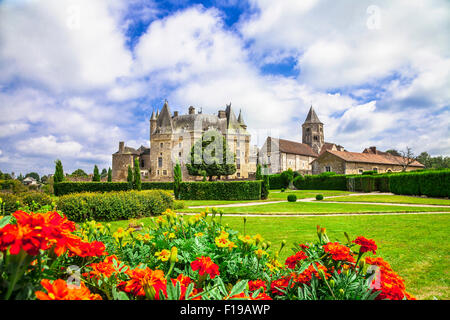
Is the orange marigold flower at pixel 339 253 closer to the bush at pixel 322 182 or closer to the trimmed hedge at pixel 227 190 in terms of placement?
the trimmed hedge at pixel 227 190

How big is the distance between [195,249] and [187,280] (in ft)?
1.59

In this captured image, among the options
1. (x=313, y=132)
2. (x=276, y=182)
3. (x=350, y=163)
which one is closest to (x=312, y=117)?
(x=313, y=132)

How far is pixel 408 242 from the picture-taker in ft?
21.4

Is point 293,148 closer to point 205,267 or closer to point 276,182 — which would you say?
point 276,182

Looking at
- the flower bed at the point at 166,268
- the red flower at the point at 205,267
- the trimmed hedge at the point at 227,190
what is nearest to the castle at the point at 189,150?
the trimmed hedge at the point at 227,190

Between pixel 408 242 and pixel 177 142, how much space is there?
46.8 metres

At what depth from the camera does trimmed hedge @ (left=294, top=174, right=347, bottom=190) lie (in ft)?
109

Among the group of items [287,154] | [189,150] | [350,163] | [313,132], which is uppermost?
[313,132]

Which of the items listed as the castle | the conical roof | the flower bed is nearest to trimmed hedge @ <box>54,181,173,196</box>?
the castle

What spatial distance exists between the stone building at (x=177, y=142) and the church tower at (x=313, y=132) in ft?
81.6

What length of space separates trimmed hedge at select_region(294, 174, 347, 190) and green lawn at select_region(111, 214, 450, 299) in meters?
24.6

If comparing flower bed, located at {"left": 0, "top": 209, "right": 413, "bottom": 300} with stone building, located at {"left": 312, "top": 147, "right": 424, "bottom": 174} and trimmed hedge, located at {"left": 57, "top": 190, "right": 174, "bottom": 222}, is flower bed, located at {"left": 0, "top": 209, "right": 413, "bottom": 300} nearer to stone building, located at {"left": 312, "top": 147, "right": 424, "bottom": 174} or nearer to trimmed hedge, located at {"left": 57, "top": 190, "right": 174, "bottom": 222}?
trimmed hedge, located at {"left": 57, "top": 190, "right": 174, "bottom": 222}

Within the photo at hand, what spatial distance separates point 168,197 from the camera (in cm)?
1480
